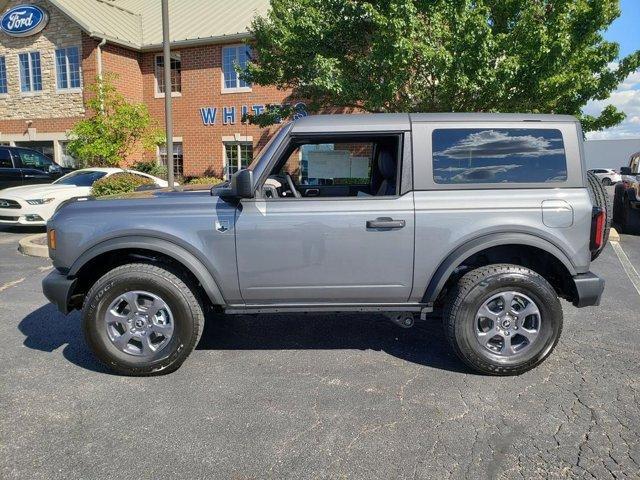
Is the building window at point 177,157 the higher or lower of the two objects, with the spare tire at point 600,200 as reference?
higher

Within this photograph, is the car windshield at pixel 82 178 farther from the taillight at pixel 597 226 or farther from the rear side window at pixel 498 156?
the taillight at pixel 597 226

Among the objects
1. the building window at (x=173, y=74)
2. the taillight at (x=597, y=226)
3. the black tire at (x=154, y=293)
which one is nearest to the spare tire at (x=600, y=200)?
the taillight at (x=597, y=226)

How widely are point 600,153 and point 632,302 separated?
4651 cm

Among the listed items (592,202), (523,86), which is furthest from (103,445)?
(523,86)

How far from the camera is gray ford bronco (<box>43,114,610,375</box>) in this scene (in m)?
3.48

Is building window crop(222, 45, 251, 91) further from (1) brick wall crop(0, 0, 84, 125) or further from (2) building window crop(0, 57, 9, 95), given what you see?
(2) building window crop(0, 57, 9, 95)

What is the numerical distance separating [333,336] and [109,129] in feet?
43.3

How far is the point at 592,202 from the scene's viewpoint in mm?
3596

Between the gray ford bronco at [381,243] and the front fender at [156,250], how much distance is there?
0.01 m

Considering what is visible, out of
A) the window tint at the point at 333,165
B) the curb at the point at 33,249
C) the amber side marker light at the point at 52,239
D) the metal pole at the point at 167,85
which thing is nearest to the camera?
the amber side marker light at the point at 52,239

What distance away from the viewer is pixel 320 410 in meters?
3.12

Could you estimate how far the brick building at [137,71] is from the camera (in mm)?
17922

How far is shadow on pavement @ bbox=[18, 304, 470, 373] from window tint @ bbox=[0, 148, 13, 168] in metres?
8.50

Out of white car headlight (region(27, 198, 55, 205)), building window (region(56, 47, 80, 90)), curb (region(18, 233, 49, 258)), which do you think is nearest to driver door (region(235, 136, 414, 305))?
curb (region(18, 233, 49, 258))
